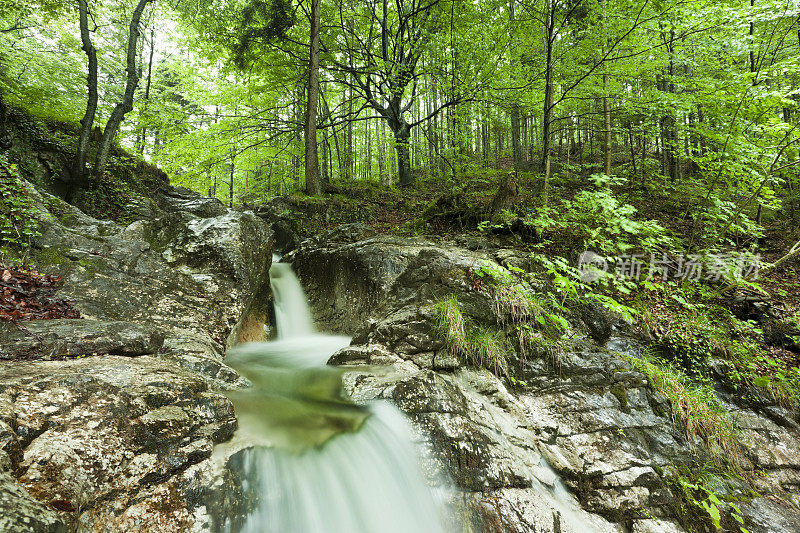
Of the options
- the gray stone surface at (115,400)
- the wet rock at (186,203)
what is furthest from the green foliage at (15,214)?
the wet rock at (186,203)

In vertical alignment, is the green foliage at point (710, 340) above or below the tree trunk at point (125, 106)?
below

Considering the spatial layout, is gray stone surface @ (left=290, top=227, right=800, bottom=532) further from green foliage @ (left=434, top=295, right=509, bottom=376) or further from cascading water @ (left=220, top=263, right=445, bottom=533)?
cascading water @ (left=220, top=263, right=445, bottom=533)

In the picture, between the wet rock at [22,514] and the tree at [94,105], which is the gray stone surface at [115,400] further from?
the tree at [94,105]

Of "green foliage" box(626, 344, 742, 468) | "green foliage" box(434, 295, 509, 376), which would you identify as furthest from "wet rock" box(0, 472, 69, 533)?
"green foliage" box(626, 344, 742, 468)

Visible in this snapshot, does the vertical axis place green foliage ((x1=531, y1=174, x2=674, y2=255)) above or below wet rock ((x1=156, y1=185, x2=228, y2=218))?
below

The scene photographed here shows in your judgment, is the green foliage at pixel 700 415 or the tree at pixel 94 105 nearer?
the green foliage at pixel 700 415

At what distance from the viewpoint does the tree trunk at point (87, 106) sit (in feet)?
20.1

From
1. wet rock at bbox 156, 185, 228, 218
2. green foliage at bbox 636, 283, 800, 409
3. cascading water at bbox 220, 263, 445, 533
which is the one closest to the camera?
cascading water at bbox 220, 263, 445, 533

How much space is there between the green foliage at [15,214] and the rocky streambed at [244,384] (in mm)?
206

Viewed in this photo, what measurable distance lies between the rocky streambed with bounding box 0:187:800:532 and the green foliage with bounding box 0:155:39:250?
206mm

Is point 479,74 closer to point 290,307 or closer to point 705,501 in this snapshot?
point 290,307

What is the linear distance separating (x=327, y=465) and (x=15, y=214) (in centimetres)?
527

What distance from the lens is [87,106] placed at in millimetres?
6258

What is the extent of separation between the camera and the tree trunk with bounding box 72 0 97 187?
20.1ft
